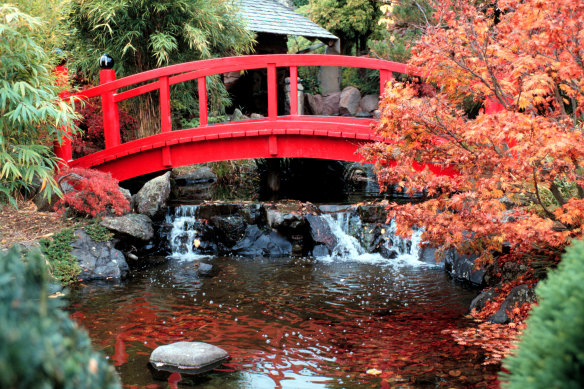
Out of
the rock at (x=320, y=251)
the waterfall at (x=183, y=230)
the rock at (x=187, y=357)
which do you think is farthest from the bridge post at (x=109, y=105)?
the rock at (x=187, y=357)

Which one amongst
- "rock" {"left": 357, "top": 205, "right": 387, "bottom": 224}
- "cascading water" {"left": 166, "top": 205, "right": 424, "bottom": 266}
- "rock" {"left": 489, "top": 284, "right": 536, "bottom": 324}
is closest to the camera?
"rock" {"left": 489, "top": 284, "right": 536, "bottom": 324}

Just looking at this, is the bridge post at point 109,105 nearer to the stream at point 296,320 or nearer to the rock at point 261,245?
the stream at point 296,320

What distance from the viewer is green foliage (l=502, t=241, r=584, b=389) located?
4.96ft

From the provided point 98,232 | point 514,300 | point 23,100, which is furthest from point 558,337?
point 98,232

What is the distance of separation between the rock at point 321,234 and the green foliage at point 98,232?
3.45 meters

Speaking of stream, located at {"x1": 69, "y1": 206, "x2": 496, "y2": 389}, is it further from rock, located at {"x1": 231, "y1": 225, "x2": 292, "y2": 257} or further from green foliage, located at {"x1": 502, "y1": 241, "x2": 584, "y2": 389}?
green foliage, located at {"x1": 502, "y1": 241, "x2": 584, "y2": 389}

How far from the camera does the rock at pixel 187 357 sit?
447cm

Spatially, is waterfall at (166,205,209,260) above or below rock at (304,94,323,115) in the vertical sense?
below

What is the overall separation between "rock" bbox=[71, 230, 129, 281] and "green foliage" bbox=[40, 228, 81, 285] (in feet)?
0.31

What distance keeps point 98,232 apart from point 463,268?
219 inches

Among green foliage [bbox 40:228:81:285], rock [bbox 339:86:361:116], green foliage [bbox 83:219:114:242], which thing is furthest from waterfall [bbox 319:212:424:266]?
rock [bbox 339:86:361:116]

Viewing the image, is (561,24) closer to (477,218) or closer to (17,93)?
(477,218)

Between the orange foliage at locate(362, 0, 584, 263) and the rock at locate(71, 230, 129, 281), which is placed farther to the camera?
the rock at locate(71, 230, 129, 281)

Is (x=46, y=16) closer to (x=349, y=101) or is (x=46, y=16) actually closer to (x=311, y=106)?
(x=311, y=106)
